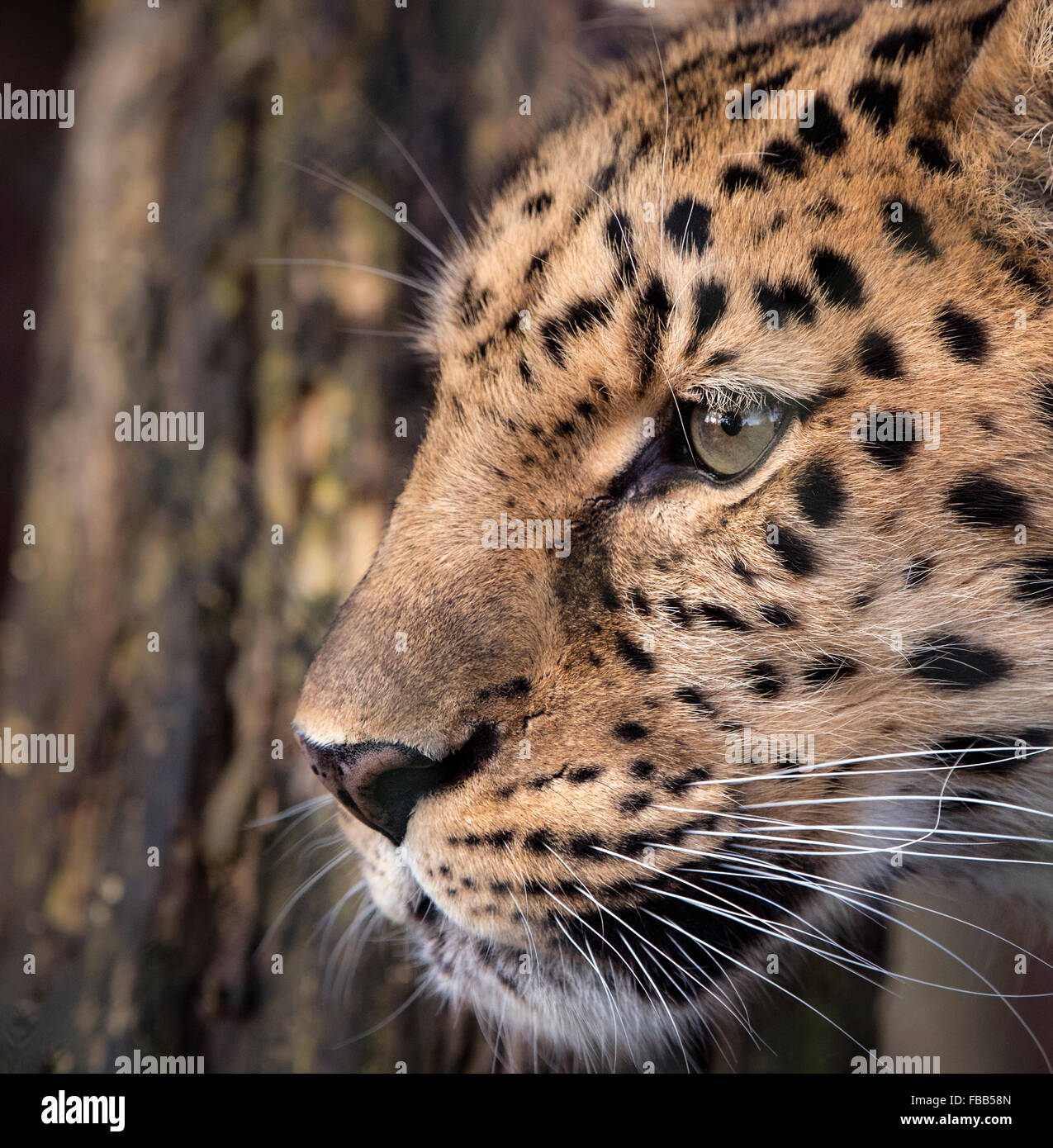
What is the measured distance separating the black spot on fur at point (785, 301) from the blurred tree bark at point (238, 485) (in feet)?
2.09

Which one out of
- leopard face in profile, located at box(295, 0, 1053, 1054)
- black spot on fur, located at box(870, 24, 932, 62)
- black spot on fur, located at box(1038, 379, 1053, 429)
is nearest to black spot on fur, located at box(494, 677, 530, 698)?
leopard face in profile, located at box(295, 0, 1053, 1054)

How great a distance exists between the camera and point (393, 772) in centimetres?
107

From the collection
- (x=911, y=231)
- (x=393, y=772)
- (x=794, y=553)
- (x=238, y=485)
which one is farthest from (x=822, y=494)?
(x=238, y=485)

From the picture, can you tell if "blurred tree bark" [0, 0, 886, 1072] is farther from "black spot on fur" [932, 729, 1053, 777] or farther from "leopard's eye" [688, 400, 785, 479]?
"black spot on fur" [932, 729, 1053, 777]

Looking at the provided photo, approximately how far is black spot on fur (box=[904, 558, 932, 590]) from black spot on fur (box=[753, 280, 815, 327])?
27cm

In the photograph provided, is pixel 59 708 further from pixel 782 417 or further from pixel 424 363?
pixel 782 417

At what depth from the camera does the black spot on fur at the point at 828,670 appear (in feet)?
3.39

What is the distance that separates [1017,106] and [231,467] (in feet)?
3.95

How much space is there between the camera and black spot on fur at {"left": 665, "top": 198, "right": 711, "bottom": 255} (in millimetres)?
1076

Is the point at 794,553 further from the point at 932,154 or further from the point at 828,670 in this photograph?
the point at 932,154

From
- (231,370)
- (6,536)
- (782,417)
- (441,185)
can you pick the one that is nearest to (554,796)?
(782,417)

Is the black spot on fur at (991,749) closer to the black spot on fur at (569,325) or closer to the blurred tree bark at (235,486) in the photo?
the black spot on fur at (569,325)

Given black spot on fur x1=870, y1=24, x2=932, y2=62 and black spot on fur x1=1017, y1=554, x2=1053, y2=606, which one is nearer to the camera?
black spot on fur x1=1017, y1=554, x2=1053, y2=606
